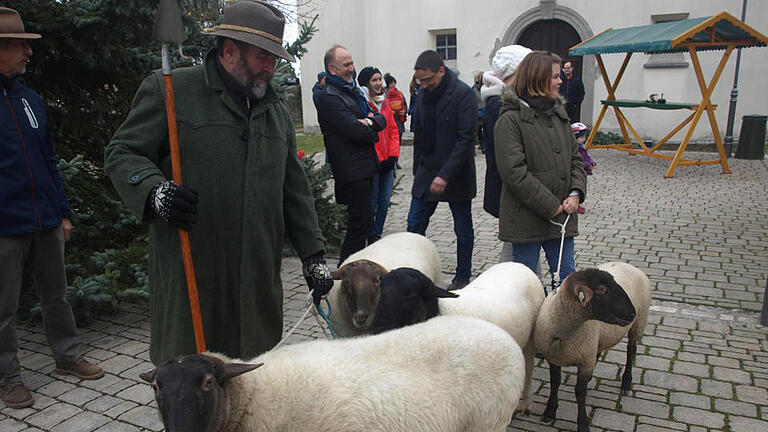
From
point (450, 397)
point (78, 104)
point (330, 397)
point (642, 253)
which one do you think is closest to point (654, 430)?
point (450, 397)

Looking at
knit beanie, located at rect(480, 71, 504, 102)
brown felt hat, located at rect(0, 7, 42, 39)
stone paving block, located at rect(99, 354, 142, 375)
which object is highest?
brown felt hat, located at rect(0, 7, 42, 39)

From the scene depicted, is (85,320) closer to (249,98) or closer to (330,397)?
(249,98)

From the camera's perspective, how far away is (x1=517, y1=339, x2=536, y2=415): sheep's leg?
3.79 m

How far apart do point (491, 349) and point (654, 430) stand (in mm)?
1678

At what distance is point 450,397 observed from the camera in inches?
93.4

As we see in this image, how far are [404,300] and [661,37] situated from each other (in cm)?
1127

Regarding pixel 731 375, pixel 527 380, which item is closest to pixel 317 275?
pixel 527 380

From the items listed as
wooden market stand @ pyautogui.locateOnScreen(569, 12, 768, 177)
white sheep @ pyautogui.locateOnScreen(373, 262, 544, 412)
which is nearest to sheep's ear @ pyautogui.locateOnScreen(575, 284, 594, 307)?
white sheep @ pyautogui.locateOnScreen(373, 262, 544, 412)

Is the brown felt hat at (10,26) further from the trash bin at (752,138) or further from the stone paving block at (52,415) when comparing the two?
the trash bin at (752,138)

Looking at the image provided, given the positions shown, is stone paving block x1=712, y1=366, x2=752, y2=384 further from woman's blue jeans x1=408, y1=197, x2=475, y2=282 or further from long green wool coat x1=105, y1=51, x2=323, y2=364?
long green wool coat x1=105, y1=51, x2=323, y2=364

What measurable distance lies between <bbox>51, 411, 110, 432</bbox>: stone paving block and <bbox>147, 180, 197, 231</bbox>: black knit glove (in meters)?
2.22

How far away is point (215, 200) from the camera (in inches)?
101

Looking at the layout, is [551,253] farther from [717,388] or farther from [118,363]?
[118,363]

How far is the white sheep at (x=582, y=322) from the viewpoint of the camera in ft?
10.9
